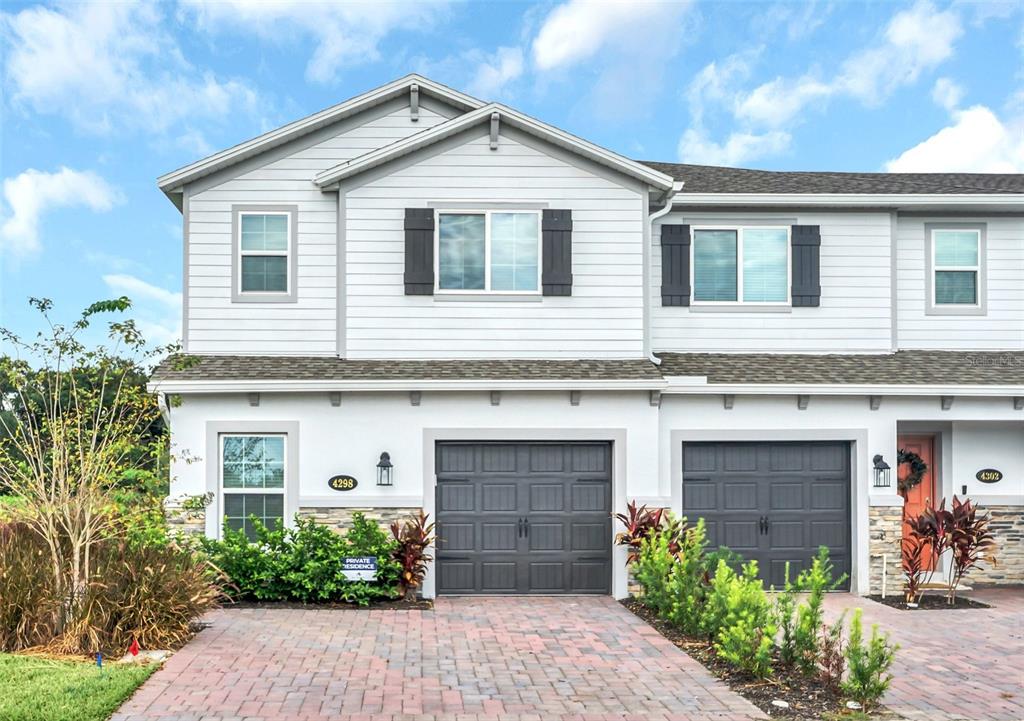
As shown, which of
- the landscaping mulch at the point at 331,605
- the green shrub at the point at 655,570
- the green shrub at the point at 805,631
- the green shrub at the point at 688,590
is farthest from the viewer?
the landscaping mulch at the point at 331,605

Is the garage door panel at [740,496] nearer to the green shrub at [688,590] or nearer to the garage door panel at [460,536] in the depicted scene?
the green shrub at [688,590]

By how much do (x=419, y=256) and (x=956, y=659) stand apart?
8297mm

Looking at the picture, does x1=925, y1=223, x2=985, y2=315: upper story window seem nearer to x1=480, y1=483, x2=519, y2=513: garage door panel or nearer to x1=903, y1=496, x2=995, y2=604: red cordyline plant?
x1=903, y1=496, x2=995, y2=604: red cordyline plant

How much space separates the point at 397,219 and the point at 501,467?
12.6ft

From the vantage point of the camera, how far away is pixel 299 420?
12.8 meters

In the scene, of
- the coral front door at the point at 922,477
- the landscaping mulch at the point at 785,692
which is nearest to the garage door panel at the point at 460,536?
the landscaping mulch at the point at 785,692

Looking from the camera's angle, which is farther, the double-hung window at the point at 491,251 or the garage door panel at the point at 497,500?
the double-hung window at the point at 491,251

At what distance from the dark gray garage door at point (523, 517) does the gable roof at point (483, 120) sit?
3.97m

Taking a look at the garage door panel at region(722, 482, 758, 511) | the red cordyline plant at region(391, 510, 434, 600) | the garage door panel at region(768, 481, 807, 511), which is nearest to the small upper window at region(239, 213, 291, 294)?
the red cordyline plant at region(391, 510, 434, 600)

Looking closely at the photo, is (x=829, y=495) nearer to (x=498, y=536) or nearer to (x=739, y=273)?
(x=739, y=273)

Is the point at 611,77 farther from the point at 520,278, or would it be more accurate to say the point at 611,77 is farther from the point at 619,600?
the point at 619,600

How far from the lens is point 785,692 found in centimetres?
801

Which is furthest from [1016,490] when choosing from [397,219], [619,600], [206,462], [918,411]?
[206,462]

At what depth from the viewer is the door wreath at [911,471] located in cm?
1445
